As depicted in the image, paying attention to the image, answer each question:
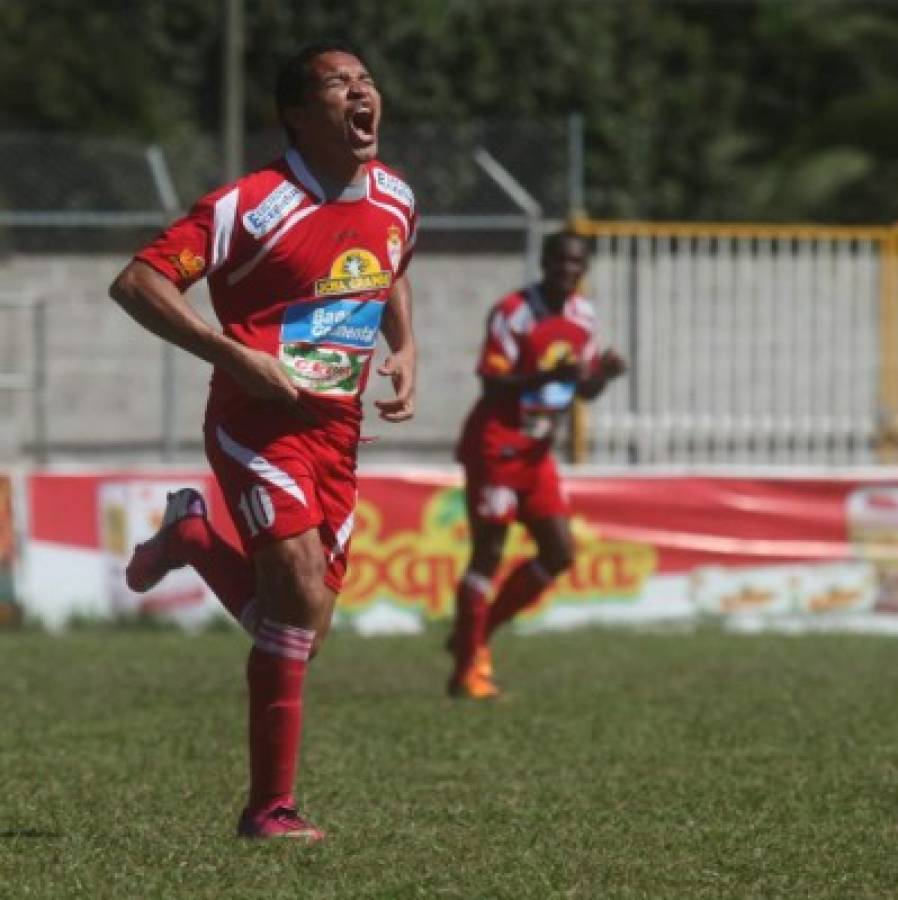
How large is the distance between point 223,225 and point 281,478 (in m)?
0.70

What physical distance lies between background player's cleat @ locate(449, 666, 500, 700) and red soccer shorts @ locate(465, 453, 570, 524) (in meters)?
0.70

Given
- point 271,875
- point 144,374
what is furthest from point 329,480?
point 144,374

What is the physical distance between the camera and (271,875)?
658 cm

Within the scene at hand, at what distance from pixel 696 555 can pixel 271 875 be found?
10231 millimetres

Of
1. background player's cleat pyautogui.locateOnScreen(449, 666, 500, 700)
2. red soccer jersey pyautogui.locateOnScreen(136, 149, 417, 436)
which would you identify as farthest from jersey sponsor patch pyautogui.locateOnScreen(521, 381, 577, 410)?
red soccer jersey pyautogui.locateOnScreen(136, 149, 417, 436)

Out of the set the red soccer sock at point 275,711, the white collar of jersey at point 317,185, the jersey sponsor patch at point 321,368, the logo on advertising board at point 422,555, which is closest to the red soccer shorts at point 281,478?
the jersey sponsor patch at point 321,368

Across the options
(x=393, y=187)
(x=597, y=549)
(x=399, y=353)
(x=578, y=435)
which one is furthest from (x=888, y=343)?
(x=393, y=187)

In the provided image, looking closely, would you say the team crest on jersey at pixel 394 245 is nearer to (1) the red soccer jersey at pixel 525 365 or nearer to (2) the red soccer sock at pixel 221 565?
(2) the red soccer sock at pixel 221 565

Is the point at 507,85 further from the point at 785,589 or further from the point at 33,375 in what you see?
the point at 785,589

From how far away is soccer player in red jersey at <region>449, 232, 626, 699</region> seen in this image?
1180cm

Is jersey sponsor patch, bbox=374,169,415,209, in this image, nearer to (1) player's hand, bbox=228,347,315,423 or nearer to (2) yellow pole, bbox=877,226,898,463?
(1) player's hand, bbox=228,347,315,423

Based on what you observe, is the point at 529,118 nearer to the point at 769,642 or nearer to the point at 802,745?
the point at 769,642

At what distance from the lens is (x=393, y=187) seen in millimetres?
7492

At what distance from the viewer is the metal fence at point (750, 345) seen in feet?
61.1
